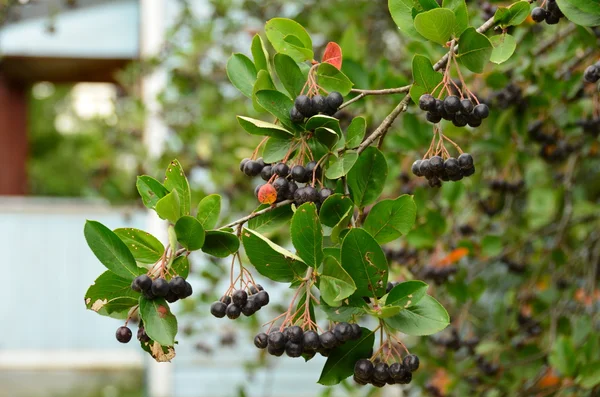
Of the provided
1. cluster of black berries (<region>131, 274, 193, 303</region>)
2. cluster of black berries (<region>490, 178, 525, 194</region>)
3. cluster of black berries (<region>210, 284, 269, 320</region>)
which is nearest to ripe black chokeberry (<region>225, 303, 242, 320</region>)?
cluster of black berries (<region>210, 284, 269, 320</region>)

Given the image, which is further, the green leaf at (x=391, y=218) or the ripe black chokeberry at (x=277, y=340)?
the green leaf at (x=391, y=218)

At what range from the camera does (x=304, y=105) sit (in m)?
1.26

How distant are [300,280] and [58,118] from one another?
18.5m

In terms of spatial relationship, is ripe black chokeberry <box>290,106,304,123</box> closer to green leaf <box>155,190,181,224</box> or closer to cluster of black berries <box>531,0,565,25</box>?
green leaf <box>155,190,181,224</box>

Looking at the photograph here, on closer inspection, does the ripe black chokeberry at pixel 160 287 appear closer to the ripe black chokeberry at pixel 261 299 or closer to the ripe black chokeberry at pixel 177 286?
the ripe black chokeberry at pixel 177 286

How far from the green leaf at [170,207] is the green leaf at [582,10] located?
0.73m

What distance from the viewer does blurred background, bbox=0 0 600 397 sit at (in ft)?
8.25

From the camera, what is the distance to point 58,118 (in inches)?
737

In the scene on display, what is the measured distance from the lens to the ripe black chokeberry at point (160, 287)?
1170 mm

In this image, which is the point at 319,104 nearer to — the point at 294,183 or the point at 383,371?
the point at 294,183

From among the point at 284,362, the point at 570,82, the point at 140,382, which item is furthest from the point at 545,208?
the point at 140,382

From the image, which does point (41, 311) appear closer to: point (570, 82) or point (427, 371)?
point (427, 371)

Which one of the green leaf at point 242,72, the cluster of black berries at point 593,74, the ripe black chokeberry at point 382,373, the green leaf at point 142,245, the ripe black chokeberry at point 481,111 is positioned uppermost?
the green leaf at point 242,72

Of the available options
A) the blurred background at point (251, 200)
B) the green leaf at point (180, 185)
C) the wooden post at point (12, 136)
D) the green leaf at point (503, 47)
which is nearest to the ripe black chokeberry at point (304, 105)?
the green leaf at point (180, 185)
